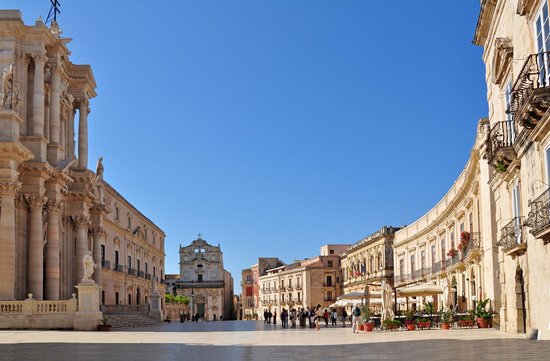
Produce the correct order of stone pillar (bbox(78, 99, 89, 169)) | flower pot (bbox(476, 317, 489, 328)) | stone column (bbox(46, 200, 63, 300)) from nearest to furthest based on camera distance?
flower pot (bbox(476, 317, 489, 328)), stone column (bbox(46, 200, 63, 300)), stone pillar (bbox(78, 99, 89, 169))

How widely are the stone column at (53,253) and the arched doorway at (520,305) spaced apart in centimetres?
2391

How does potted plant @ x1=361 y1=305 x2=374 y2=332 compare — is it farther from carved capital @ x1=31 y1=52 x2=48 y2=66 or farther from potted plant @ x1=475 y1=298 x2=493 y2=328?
carved capital @ x1=31 y1=52 x2=48 y2=66

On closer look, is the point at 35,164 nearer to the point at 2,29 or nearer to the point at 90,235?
the point at 2,29

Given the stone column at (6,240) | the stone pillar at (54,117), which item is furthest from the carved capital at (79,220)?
the stone column at (6,240)

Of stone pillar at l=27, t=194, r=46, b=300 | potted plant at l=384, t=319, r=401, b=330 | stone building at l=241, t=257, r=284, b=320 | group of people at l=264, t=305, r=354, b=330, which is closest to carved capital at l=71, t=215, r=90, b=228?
stone pillar at l=27, t=194, r=46, b=300

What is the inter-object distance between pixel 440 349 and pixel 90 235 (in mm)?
35312

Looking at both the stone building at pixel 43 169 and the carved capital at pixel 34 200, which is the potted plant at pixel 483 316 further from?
the carved capital at pixel 34 200

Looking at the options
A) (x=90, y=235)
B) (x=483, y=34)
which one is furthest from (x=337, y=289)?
(x=483, y=34)

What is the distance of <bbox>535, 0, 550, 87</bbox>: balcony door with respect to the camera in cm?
1590

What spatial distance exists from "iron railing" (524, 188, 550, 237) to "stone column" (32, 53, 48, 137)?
2681 cm

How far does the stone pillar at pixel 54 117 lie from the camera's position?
3950cm

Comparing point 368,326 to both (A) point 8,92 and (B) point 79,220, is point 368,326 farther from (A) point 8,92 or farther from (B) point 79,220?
(B) point 79,220

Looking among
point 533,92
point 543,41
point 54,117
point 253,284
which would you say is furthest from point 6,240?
point 253,284

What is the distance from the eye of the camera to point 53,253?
38.2m
